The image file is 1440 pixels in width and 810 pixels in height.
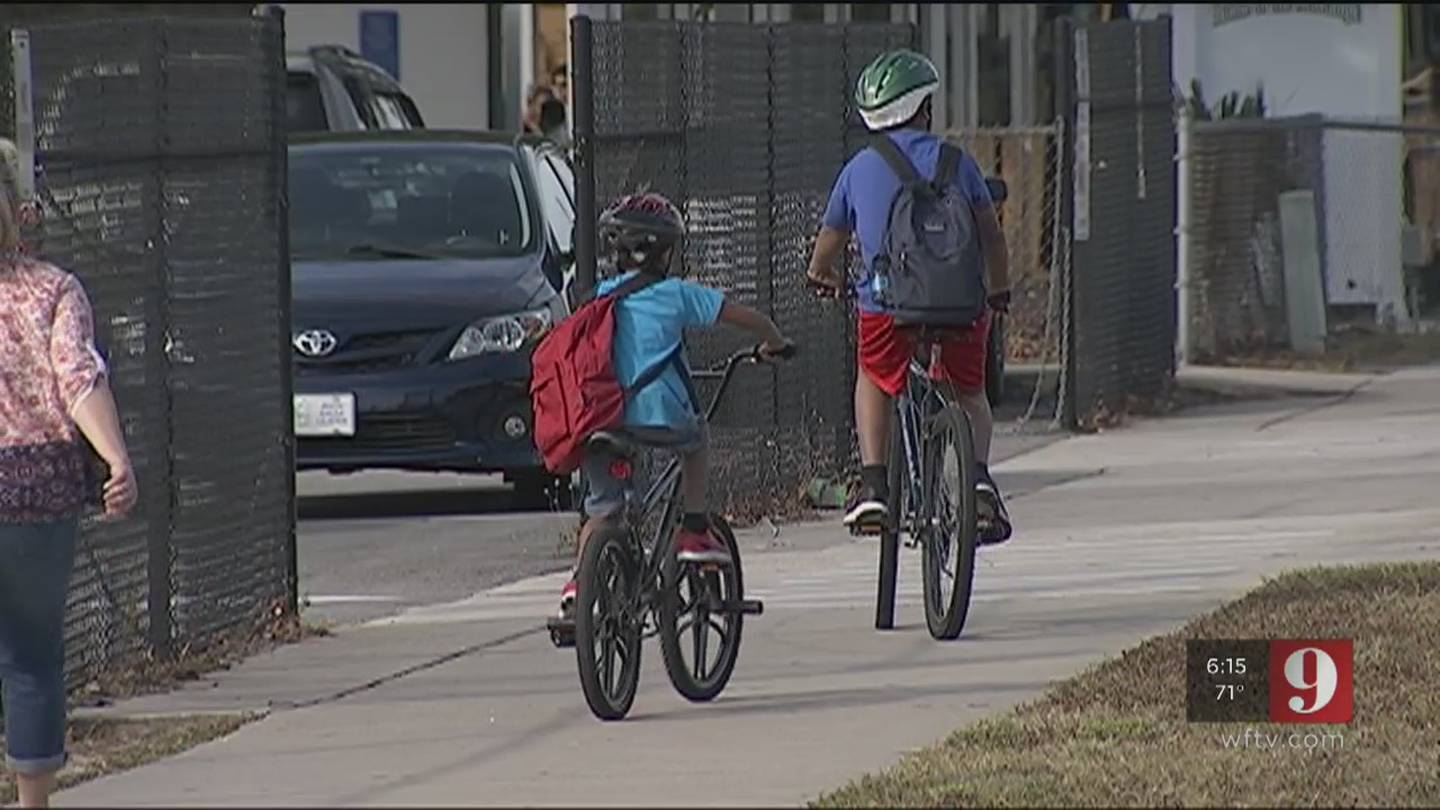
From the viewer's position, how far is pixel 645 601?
918 cm

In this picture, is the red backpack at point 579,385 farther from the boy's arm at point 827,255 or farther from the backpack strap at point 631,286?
the boy's arm at point 827,255

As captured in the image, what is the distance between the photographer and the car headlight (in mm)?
14641

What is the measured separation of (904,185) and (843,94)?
472 cm

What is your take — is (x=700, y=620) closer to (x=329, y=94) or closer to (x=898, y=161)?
(x=898, y=161)

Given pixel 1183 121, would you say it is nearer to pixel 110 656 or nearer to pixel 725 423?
pixel 725 423

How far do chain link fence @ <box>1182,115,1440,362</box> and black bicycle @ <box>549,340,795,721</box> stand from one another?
11607 mm

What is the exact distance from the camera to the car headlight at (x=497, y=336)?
576 inches

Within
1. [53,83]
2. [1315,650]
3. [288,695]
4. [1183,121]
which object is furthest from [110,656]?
[1183,121]

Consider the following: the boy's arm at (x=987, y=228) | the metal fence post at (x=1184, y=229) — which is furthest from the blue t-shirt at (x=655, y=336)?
the metal fence post at (x=1184, y=229)

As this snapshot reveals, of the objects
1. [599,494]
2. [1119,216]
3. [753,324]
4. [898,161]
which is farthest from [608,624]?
[1119,216]

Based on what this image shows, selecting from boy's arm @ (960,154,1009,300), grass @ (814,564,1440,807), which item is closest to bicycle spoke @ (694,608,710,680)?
grass @ (814,564,1440,807)

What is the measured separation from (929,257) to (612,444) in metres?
1.57

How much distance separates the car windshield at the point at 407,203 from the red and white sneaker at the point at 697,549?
20.3 ft

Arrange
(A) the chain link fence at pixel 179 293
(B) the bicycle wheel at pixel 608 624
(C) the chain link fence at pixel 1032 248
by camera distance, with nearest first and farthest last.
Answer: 1. (B) the bicycle wheel at pixel 608 624
2. (A) the chain link fence at pixel 179 293
3. (C) the chain link fence at pixel 1032 248
